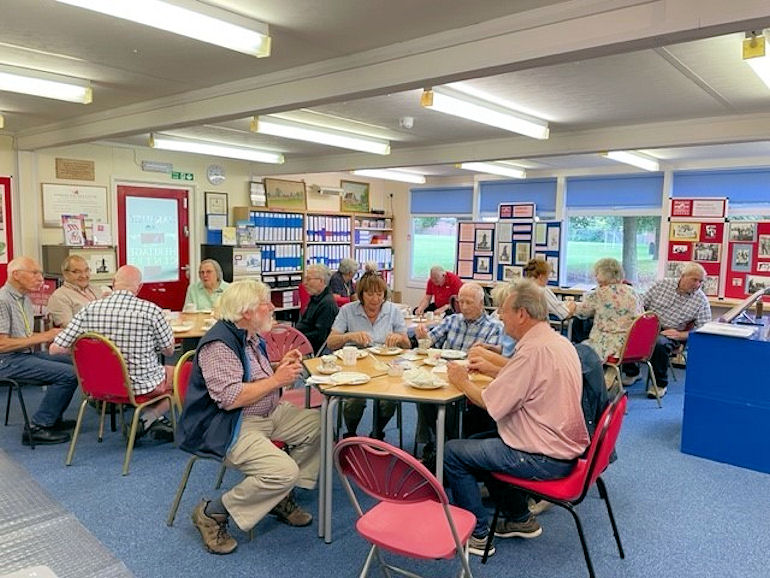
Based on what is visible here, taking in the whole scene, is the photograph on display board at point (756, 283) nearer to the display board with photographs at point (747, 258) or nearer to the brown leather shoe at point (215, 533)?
the display board with photographs at point (747, 258)

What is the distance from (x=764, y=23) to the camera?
216 cm

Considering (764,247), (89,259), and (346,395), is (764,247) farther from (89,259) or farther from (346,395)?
(89,259)

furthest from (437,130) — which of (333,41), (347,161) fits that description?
(333,41)

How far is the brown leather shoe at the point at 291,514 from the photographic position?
289cm

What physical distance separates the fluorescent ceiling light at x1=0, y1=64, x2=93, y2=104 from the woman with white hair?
1797mm

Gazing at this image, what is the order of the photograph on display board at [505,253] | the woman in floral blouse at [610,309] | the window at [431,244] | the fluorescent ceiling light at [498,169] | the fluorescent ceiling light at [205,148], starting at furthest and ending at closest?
the window at [431,244], the photograph on display board at [505,253], the fluorescent ceiling light at [498,169], the fluorescent ceiling light at [205,148], the woman in floral blouse at [610,309]

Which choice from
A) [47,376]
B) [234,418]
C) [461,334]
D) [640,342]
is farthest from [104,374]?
[640,342]

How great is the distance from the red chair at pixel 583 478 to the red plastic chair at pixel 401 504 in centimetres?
45

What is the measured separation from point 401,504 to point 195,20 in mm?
2318

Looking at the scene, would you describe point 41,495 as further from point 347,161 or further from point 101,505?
point 347,161

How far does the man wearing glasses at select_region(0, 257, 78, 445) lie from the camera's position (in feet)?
12.8

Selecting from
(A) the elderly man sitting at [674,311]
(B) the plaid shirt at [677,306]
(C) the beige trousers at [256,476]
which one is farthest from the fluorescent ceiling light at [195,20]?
(B) the plaid shirt at [677,306]

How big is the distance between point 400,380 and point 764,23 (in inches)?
85.9

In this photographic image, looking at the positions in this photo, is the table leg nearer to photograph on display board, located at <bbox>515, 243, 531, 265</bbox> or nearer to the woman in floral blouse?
the woman in floral blouse
